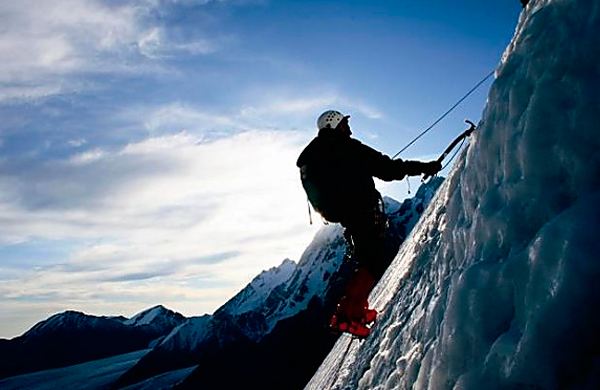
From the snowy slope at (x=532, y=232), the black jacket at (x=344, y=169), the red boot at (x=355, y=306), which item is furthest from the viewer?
the red boot at (x=355, y=306)

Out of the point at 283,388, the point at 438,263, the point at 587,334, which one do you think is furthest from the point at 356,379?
the point at 283,388

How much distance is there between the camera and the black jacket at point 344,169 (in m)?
6.23

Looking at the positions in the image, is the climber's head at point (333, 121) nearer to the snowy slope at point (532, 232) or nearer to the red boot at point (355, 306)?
the red boot at point (355, 306)

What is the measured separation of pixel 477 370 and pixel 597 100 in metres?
1.38

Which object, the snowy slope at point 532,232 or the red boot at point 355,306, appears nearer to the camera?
the snowy slope at point 532,232

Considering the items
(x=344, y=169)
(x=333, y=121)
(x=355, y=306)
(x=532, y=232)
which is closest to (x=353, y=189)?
(x=344, y=169)

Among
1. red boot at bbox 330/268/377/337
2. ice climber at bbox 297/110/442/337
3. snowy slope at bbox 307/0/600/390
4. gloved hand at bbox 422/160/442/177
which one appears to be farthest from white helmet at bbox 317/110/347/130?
snowy slope at bbox 307/0/600/390

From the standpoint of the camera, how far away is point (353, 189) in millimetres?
6316

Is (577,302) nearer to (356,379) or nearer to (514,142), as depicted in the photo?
(514,142)

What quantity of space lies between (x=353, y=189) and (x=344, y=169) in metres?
0.27

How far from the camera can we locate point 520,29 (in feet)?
12.1

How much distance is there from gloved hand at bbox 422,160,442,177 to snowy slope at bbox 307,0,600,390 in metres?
2.55

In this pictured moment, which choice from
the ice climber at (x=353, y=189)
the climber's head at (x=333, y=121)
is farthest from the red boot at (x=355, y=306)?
the climber's head at (x=333, y=121)

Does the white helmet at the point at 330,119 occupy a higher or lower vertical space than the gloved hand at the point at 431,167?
higher
